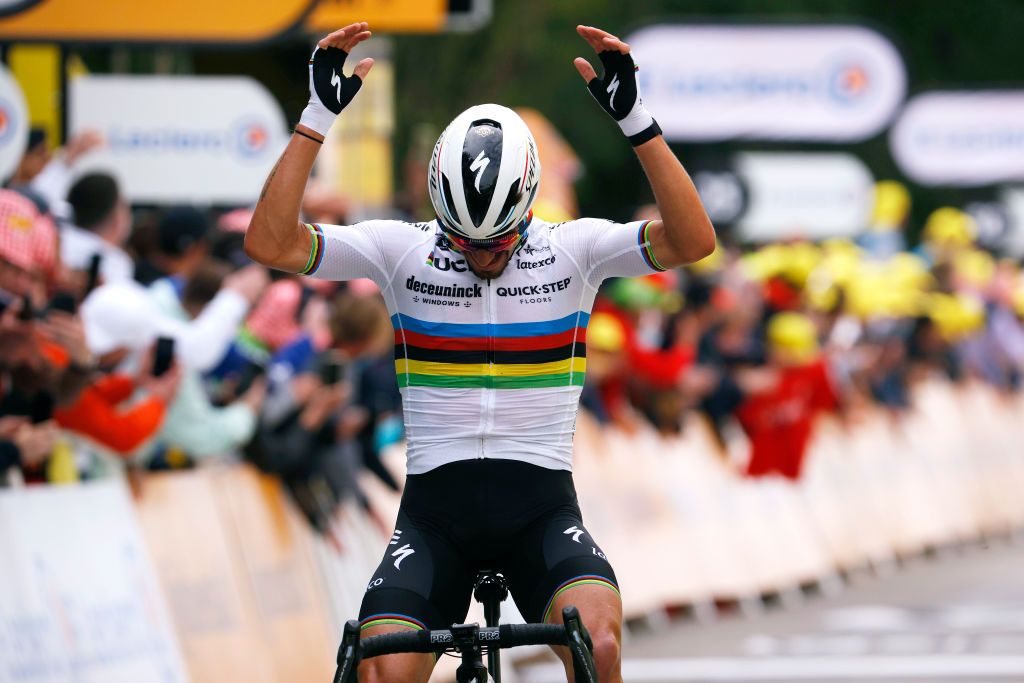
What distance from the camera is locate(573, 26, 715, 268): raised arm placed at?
6.32m

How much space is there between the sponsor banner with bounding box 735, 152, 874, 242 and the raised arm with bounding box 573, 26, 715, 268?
1651 centimetres

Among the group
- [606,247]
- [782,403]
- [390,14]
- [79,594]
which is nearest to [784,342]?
[782,403]

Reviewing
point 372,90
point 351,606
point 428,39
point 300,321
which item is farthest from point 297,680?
point 428,39

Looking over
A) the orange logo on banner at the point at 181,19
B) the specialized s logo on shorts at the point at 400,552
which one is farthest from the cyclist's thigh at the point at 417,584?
the orange logo on banner at the point at 181,19

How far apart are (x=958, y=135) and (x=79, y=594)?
19387 millimetres

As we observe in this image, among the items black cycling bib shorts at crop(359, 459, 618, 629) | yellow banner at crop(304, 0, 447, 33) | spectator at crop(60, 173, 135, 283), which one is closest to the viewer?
black cycling bib shorts at crop(359, 459, 618, 629)

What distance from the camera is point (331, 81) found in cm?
628

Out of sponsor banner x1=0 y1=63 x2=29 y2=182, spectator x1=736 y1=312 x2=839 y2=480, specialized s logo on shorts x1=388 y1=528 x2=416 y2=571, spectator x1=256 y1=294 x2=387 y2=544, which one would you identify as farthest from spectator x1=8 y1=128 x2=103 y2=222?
spectator x1=736 y1=312 x2=839 y2=480

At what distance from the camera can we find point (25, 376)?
819 cm

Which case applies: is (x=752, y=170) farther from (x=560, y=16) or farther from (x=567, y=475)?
(x=560, y=16)

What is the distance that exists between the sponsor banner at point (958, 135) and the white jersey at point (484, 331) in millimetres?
19720

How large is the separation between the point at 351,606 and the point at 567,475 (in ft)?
13.8

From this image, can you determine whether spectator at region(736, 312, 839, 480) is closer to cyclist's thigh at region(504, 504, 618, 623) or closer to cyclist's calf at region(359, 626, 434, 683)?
cyclist's thigh at region(504, 504, 618, 623)

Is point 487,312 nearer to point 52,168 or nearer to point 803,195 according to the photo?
point 52,168
